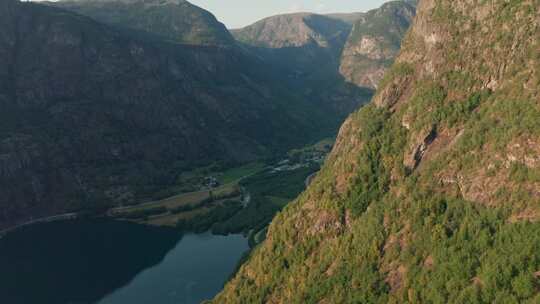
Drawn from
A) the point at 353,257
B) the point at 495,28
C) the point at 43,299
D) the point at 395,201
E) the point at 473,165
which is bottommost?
the point at 43,299

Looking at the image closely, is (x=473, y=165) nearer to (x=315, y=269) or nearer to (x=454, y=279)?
(x=454, y=279)

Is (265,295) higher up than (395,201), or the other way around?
(395,201)

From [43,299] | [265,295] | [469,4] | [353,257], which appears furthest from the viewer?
[43,299]

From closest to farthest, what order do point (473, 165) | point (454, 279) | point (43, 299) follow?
point (454, 279)
point (473, 165)
point (43, 299)

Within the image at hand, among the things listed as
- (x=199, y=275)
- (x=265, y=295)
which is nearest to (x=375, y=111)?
(x=265, y=295)

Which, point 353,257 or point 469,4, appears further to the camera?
point 469,4

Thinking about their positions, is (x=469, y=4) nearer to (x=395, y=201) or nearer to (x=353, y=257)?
(x=395, y=201)

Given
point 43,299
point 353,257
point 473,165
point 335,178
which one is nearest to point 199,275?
point 43,299
